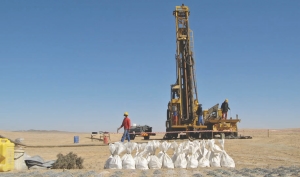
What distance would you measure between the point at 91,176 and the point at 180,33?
18140 mm

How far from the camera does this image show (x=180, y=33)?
2600 cm

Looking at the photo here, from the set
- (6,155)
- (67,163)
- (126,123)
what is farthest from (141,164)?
(126,123)

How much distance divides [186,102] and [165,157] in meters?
14.5

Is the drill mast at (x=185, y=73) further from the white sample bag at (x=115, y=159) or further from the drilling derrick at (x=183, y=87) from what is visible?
the white sample bag at (x=115, y=159)

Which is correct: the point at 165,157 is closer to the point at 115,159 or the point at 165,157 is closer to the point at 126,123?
the point at 115,159

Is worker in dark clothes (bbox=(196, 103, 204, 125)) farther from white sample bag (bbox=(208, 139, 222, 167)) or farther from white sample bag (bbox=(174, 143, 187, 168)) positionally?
white sample bag (bbox=(174, 143, 187, 168))

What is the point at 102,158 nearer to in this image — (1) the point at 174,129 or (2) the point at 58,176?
(2) the point at 58,176

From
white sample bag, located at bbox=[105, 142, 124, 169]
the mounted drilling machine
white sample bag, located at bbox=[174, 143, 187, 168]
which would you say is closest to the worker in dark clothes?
the mounted drilling machine

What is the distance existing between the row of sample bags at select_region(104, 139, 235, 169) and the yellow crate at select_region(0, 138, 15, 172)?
8.52ft

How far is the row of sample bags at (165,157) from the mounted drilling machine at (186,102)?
42.4 feet

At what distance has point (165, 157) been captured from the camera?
35.8ft

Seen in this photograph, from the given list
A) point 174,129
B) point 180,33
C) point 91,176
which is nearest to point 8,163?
point 91,176

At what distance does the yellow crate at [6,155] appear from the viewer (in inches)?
397

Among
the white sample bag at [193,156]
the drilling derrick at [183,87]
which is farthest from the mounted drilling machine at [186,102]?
the white sample bag at [193,156]
